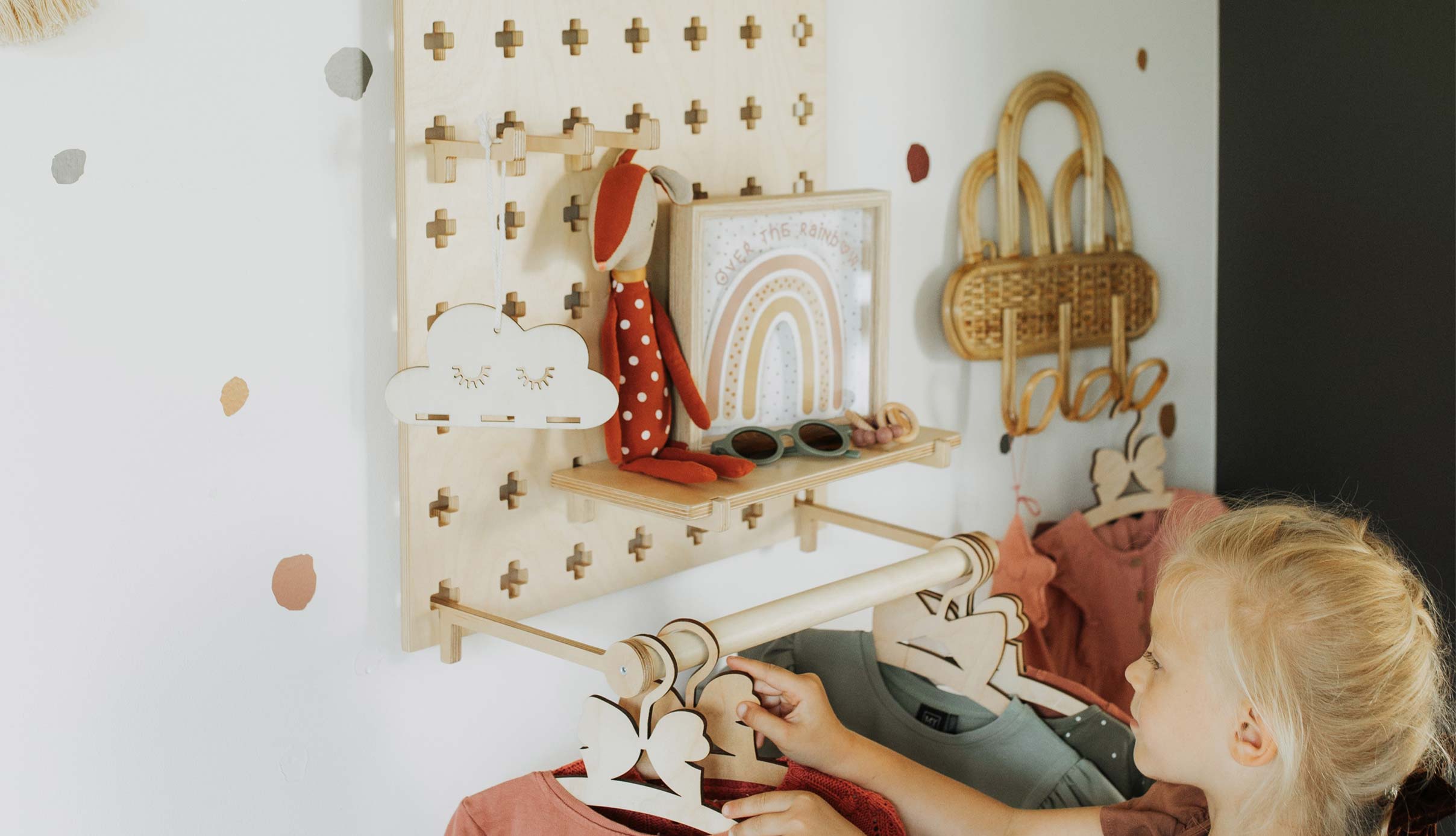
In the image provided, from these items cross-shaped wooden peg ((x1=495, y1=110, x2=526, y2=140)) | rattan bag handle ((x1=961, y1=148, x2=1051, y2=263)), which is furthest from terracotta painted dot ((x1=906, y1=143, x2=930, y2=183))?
cross-shaped wooden peg ((x1=495, y1=110, x2=526, y2=140))

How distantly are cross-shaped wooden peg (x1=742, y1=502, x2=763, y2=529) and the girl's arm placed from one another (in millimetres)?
280

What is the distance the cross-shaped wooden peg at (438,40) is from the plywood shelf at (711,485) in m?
0.37

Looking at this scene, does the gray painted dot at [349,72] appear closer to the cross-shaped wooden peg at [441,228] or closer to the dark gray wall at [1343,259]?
the cross-shaped wooden peg at [441,228]

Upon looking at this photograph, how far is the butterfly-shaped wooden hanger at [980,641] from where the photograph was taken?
1.17m

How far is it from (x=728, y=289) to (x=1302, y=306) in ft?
3.59

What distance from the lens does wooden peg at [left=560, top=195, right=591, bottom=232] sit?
41.9 inches

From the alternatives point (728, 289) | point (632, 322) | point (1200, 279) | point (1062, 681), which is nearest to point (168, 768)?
point (632, 322)

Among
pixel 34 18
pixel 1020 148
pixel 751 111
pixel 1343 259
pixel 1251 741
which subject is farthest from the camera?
pixel 1343 259

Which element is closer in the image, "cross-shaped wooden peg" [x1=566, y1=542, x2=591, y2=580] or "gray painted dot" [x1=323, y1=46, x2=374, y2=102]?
"gray painted dot" [x1=323, y1=46, x2=374, y2=102]

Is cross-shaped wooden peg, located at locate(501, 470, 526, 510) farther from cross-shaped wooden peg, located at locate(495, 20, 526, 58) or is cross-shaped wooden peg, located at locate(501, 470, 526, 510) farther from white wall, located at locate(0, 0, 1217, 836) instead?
cross-shaped wooden peg, located at locate(495, 20, 526, 58)

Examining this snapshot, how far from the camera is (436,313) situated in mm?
986

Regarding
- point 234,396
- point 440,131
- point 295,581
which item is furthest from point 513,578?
point 440,131

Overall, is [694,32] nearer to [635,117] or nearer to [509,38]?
[635,117]

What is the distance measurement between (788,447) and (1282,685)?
1.55 ft
